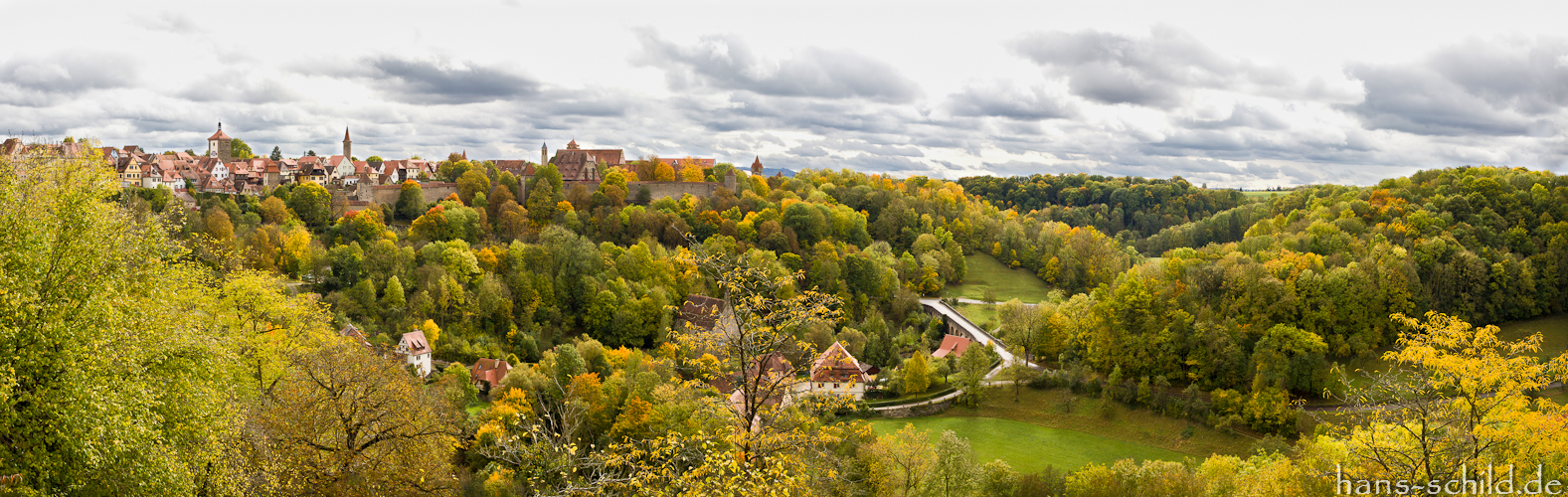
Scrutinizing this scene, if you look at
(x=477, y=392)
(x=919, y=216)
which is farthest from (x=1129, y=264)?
(x=477, y=392)

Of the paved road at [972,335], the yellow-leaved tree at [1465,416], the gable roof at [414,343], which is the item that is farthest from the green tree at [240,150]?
the yellow-leaved tree at [1465,416]

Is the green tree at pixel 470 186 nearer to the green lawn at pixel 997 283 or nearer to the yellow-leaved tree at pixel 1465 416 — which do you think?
the green lawn at pixel 997 283

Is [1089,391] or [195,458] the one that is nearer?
[195,458]

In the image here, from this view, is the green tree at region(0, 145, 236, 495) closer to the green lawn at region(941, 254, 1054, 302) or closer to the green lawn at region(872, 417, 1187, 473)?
the green lawn at region(872, 417, 1187, 473)

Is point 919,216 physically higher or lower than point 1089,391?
higher

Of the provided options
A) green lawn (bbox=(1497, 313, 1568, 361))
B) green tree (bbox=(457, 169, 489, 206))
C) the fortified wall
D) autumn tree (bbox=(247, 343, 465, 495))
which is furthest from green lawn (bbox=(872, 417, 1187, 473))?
the fortified wall

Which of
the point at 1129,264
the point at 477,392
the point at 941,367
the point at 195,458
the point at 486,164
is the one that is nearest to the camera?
the point at 195,458

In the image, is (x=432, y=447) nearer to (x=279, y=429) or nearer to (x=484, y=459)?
(x=279, y=429)
